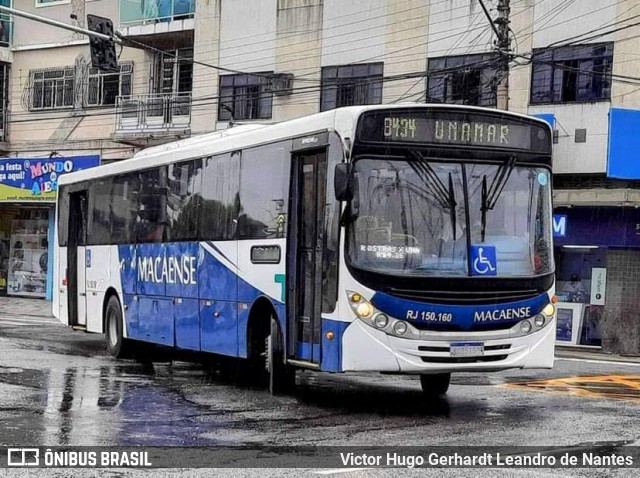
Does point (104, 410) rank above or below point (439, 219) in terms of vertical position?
below

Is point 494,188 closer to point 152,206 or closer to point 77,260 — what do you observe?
point 152,206

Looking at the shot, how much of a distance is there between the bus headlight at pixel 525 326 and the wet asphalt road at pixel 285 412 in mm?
934

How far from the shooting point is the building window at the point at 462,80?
89.4ft

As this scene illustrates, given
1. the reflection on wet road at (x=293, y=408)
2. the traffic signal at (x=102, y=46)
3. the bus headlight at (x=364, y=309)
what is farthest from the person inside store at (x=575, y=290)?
the bus headlight at (x=364, y=309)

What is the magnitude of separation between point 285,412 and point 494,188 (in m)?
3.47

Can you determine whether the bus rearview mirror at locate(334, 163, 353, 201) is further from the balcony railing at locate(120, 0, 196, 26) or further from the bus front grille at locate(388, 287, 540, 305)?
the balcony railing at locate(120, 0, 196, 26)

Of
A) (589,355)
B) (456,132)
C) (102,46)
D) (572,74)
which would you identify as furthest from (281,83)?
(456,132)

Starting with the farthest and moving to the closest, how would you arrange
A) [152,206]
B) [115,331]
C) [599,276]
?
1. [599,276]
2. [115,331]
3. [152,206]

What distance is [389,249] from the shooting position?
37.9 feet

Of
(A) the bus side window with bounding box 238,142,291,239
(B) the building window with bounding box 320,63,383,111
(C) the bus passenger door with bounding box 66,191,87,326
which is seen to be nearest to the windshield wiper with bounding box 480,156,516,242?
(A) the bus side window with bounding box 238,142,291,239

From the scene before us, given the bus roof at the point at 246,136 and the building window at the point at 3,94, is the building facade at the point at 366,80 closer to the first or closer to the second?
the building window at the point at 3,94

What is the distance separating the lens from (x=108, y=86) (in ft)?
117

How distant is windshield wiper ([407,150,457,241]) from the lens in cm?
1175

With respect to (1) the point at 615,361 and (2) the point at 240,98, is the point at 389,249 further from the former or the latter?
(2) the point at 240,98
